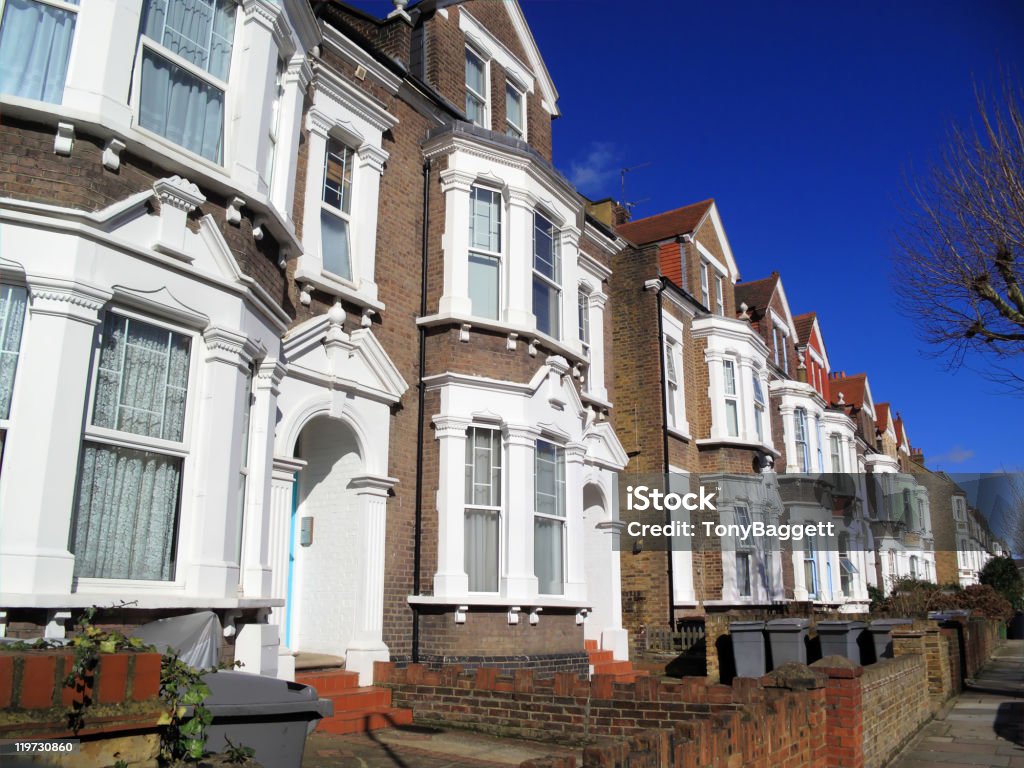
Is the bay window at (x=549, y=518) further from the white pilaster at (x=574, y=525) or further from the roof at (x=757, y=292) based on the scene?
the roof at (x=757, y=292)

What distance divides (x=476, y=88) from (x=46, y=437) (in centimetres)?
1043

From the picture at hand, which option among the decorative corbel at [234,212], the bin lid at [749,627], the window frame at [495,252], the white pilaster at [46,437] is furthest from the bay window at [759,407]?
the white pilaster at [46,437]

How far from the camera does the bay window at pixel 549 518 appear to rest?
1218 cm

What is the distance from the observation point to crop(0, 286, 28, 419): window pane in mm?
6039

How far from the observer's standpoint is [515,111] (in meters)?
15.4

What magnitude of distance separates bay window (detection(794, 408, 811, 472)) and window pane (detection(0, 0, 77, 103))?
24.2 metres

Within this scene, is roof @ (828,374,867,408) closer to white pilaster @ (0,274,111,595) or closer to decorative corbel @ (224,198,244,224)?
decorative corbel @ (224,198,244,224)

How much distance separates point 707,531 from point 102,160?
15.7 metres

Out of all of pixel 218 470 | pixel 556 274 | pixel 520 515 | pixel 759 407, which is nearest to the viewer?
pixel 218 470

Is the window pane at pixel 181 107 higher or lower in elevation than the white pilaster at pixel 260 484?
higher

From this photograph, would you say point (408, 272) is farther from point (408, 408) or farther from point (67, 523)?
point (67, 523)

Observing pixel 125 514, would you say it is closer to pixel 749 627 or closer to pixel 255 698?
pixel 255 698

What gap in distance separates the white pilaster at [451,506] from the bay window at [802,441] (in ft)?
60.4

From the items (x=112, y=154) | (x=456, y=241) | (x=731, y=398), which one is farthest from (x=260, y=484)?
(x=731, y=398)
